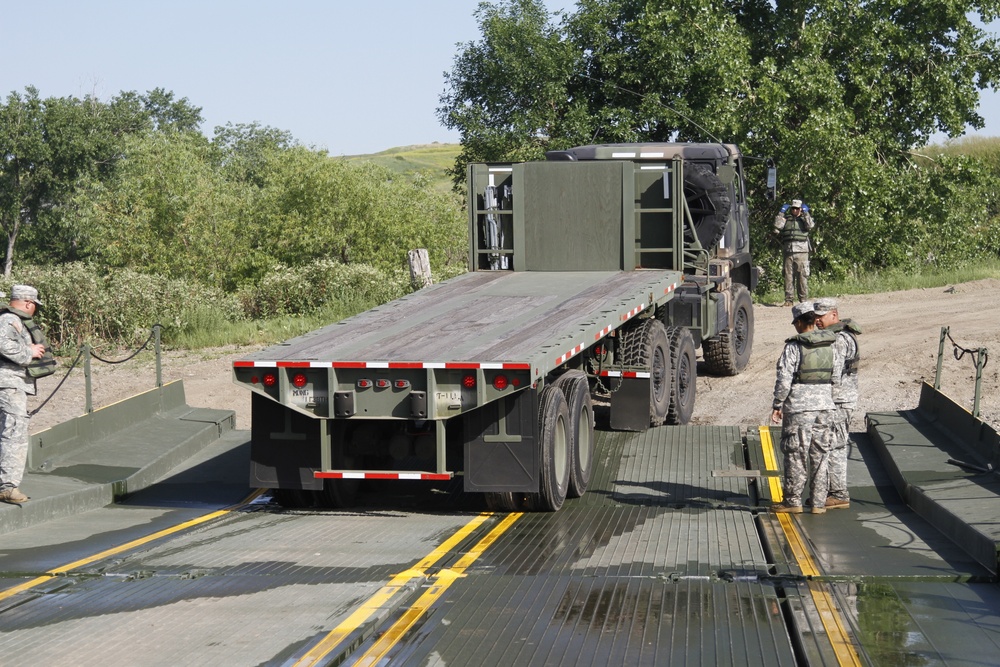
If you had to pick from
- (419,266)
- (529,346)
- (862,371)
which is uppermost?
(419,266)

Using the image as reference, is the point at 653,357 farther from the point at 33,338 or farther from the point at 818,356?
the point at 33,338

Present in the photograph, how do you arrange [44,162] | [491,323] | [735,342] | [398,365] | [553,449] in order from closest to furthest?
1. [398,365]
2. [553,449]
3. [491,323]
4. [735,342]
5. [44,162]

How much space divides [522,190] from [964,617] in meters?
8.30

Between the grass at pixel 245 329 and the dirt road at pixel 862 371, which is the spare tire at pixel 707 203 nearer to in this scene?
the dirt road at pixel 862 371

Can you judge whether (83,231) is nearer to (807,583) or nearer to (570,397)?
(570,397)

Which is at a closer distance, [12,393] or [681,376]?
[12,393]

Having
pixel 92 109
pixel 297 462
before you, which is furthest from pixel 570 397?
pixel 92 109

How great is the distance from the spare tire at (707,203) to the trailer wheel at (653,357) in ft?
7.82

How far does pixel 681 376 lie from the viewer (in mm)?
14242

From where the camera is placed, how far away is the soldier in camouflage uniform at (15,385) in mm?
9594

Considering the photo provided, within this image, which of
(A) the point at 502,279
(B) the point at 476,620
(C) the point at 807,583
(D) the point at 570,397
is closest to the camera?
(B) the point at 476,620

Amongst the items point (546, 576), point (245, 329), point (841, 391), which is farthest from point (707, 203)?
point (245, 329)

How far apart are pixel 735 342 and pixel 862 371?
5.81 ft

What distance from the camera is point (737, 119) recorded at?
2669cm
